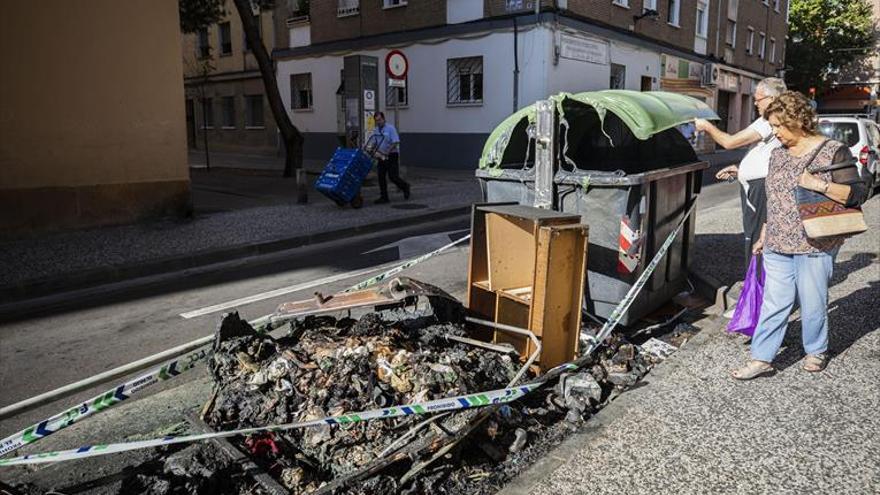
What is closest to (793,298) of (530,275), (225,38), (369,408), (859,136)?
(530,275)

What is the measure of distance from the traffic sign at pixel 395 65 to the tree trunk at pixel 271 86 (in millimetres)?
4408

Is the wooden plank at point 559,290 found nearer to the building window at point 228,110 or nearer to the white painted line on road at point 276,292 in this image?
the white painted line on road at point 276,292

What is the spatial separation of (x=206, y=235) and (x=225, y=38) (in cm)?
2327

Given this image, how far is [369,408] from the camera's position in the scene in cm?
319

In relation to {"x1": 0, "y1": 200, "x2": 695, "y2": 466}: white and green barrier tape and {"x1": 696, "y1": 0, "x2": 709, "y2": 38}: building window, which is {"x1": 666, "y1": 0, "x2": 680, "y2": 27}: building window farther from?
{"x1": 0, "y1": 200, "x2": 695, "y2": 466}: white and green barrier tape

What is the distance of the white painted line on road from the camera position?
6.02 m

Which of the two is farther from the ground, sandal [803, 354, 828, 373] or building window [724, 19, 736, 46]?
building window [724, 19, 736, 46]

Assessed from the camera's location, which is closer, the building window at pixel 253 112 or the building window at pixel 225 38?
the building window at pixel 253 112

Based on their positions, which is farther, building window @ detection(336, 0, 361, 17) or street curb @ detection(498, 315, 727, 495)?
building window @ detection(336, 0, 361, 17)

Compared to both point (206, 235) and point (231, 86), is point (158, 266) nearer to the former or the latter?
point (206, 235)

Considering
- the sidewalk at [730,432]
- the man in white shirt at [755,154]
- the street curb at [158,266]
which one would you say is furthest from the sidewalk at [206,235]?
the sidewalk at [730,432]

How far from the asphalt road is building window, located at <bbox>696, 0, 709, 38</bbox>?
2423cm

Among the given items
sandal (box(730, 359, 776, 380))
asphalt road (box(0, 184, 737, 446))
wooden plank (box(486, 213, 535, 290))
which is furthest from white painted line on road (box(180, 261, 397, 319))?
sandal (box(730, 359, 776, 380))

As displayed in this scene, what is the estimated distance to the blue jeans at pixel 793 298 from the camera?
12.4 feet
